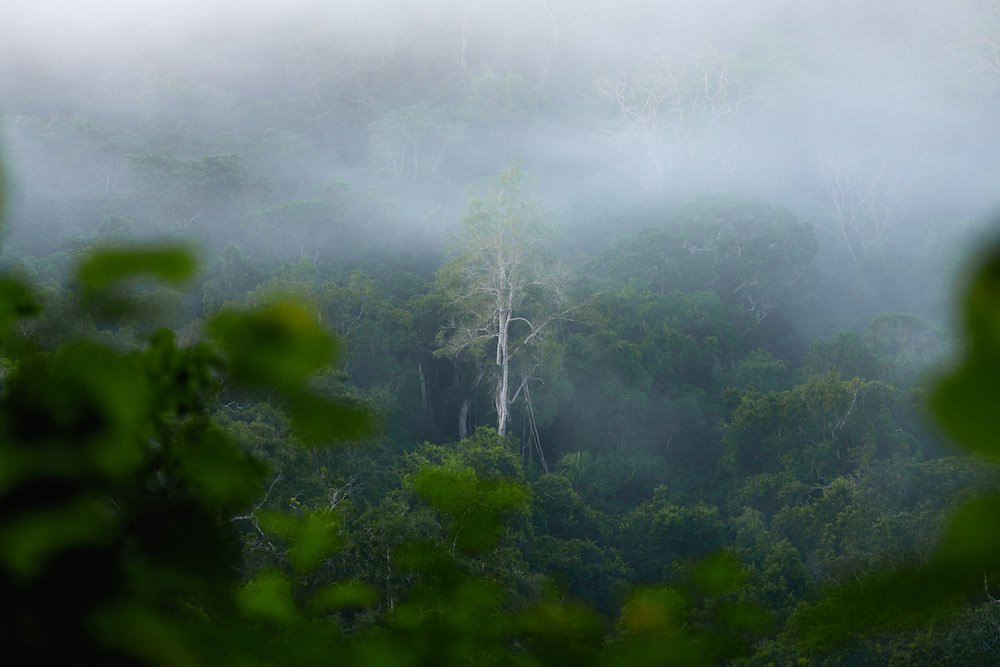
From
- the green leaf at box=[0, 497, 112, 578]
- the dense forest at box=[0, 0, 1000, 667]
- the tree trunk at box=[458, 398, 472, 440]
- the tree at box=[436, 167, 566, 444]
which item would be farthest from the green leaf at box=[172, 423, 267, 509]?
the tree trunk at box=[458, 398, 472, 440]

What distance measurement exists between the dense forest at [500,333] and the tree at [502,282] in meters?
0.09

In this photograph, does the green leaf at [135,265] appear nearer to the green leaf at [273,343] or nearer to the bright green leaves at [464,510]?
the green leaf at [273,343]

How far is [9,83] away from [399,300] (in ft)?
91.1

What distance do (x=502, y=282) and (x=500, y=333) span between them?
2.88ft

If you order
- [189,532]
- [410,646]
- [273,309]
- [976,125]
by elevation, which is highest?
[976,125]

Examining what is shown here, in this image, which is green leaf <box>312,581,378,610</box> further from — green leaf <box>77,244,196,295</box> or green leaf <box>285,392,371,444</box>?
green leaf <box>77,244,196,295</box>

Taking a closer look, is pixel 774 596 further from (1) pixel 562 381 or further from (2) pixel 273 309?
(2) pixel 273 309

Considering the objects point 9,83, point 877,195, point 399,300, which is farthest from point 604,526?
point 9,83

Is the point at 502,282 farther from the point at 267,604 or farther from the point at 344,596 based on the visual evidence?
the point at 267,604

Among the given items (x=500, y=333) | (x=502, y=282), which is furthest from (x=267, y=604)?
(x=500, y=333)

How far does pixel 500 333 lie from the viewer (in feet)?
45.5

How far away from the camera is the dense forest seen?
2.08 ft

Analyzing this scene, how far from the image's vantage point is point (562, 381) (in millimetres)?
15820

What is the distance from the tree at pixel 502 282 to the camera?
13766mm
